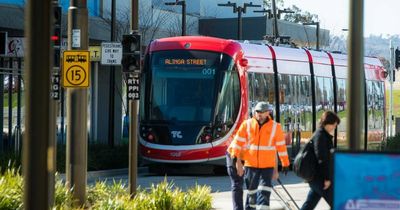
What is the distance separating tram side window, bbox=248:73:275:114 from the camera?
23750 mm

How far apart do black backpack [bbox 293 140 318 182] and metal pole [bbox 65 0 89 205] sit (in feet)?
12.6

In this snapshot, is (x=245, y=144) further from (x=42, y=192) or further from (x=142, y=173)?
(x=142, y=173)

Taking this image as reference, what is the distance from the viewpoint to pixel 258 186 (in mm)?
12742

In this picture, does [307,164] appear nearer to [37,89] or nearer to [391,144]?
[37,89]

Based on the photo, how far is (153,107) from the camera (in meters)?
23.7

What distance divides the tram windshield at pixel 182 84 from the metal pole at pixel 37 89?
55.0ft

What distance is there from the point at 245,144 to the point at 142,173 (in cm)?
1363

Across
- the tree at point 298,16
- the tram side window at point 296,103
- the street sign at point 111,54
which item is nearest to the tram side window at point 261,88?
the tram side window at point 296,103

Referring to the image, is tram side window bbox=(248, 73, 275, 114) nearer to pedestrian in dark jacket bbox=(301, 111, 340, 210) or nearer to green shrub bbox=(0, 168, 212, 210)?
green shrub bbox=(0, 168, 212, 210)

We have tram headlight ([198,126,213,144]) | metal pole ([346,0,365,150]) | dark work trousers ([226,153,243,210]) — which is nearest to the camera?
metal pole ([346,0,365,150])

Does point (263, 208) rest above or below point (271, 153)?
below

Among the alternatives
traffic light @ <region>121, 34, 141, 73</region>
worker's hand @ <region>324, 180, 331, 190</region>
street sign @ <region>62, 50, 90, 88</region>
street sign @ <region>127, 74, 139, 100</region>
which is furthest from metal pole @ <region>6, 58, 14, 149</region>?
worker's hand @ <region>324, 180, 331, 190</region>

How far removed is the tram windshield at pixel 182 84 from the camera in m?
23.2

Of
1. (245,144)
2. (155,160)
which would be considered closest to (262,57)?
(155,160)
